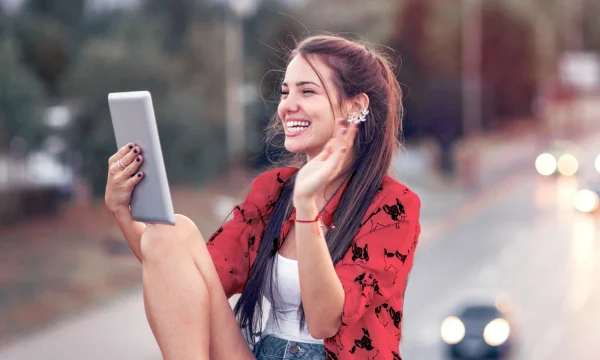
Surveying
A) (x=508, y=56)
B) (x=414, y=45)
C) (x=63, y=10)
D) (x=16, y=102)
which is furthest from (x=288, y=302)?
(x=508, y=56)

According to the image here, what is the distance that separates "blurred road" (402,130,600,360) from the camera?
18.7 metres

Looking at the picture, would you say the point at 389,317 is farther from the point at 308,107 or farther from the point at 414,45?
the point at 414,45

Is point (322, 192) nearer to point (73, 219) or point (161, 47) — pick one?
point (73, 219)

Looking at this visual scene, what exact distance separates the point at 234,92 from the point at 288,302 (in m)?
33.0

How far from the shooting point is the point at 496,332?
16609mm

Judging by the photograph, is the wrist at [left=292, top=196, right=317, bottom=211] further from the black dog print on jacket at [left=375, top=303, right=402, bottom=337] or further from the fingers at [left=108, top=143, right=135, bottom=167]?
the fingers at [left=108, top=143, right=135, bottom=167]

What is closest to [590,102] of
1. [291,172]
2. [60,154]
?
[60,154]

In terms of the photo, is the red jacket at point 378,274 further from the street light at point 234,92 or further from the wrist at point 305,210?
the street light at point 234,92

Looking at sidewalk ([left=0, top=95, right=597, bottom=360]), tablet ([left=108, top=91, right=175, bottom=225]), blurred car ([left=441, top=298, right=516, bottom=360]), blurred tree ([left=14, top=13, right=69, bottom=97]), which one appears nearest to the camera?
tablet ([left=108, top=91, right=175, bottom=225])

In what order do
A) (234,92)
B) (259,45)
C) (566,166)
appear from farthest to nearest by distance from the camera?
1. (566,166)
2. (259,45)
3. (234,92)

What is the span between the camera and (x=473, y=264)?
26.4 metres

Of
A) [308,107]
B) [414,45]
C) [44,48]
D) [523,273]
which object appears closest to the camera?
[308,107]

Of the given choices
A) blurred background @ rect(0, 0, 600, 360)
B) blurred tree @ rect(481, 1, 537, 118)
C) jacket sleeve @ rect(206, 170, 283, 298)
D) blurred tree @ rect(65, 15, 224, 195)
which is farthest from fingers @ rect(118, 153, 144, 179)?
Result: blurred tree @ rect(481, 1, 537, 118)

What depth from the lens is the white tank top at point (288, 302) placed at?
161 inches
